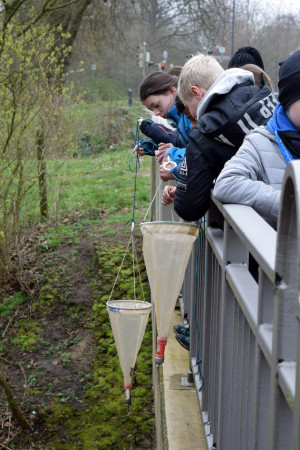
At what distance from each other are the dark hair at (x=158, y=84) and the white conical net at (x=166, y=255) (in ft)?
6.10

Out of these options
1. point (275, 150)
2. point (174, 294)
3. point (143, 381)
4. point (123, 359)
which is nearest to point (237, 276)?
point (275, 150)

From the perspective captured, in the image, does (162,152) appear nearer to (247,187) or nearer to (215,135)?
(215,135)

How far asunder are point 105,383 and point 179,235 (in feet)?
10.2

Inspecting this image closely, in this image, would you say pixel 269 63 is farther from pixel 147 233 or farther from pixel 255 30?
pixel 147 233

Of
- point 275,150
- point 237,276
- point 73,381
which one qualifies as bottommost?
point 73,381

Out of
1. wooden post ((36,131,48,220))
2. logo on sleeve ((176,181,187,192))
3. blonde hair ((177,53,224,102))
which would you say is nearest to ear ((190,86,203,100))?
blonde hair ((177,53,224,102))

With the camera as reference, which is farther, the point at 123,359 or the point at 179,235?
the point at 123,359

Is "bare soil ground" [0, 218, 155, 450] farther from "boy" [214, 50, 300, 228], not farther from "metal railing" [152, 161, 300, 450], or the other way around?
"boy" [214, 50, 300, 228]

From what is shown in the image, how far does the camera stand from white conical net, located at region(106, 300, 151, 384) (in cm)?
321

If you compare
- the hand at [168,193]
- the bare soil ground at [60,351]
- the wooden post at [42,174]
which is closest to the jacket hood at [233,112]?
the hand at [168,193]

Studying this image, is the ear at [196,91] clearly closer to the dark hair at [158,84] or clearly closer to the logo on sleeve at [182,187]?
the logo on sleeve at [182,187]

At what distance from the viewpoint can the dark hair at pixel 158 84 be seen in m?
4.30

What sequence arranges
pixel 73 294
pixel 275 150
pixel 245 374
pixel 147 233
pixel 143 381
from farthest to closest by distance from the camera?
pixel 73 294, pixel 143 381, pixel 147 233, pixel 275 150, pixel 245 374

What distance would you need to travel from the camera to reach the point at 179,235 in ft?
8.68
